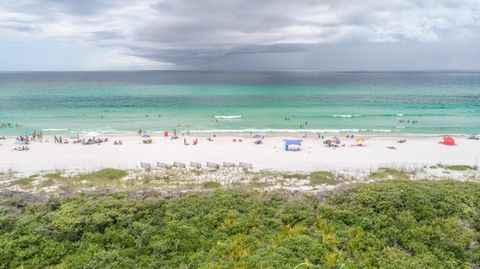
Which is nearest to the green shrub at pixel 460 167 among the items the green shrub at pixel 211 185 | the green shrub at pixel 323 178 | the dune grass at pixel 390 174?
the dune grass at pixel 390 174

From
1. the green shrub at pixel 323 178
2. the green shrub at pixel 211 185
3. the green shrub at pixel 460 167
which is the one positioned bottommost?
the green shrub at pixel 460 167

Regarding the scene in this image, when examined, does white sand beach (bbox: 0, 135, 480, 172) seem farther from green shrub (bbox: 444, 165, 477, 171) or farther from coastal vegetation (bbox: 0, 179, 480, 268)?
coastal vegetation (bbox: 0, 179, 480, 268)

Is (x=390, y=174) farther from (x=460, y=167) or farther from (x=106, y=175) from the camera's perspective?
(x=106, y=175)

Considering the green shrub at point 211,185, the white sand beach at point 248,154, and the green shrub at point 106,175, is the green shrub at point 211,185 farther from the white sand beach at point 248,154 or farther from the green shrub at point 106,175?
the white sand beach at point 248,154

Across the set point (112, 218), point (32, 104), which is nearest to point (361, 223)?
point (112, 218)

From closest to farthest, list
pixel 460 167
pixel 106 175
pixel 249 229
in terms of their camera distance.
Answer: pixel 249 229 < pixel 106 175 < pixel 460 167

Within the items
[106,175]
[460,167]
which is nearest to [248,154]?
[106,175]

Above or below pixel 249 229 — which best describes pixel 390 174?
below
